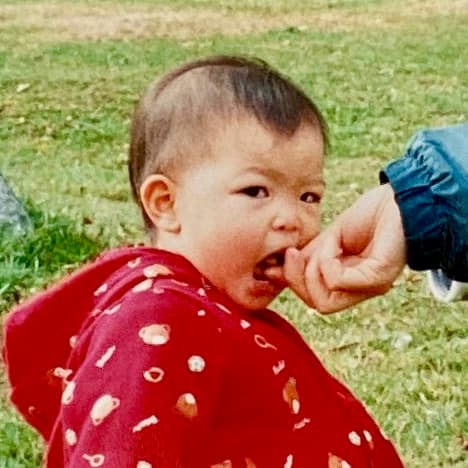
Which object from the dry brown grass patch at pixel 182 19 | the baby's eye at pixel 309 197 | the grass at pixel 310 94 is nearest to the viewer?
the baby's eye at pixel 309 197

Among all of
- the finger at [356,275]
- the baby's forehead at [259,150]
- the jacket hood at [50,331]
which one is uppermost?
the baby's forehead at [259,150]

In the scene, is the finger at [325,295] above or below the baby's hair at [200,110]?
below

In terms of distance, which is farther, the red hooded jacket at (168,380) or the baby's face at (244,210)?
the baby's face at (244,210)

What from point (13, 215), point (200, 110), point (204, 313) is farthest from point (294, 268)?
point (13, 215)

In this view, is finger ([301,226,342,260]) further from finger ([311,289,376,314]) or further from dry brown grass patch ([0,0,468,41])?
dry brown grass patch ([0,0,468,41])

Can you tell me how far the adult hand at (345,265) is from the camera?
2.41 metres

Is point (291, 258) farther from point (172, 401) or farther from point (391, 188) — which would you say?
point (172, 401)

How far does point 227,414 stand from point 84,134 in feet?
21.6

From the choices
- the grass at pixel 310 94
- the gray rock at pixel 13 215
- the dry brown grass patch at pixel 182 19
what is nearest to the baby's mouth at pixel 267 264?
the grass at pixel 310 94

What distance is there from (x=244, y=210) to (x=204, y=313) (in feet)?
0.68

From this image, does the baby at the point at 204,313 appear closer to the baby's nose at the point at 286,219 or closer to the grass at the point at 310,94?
the baby's nose at the point at 286,219

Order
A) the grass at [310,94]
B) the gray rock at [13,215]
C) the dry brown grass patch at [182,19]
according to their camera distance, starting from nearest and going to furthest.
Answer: the grass at [310,94] < the gray rock at [13,215] < the dry brown grass patch at [182,19]

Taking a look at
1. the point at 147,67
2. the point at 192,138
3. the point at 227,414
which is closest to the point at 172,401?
the point at 227,414

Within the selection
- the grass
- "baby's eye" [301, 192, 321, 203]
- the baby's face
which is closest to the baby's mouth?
the baby's face
